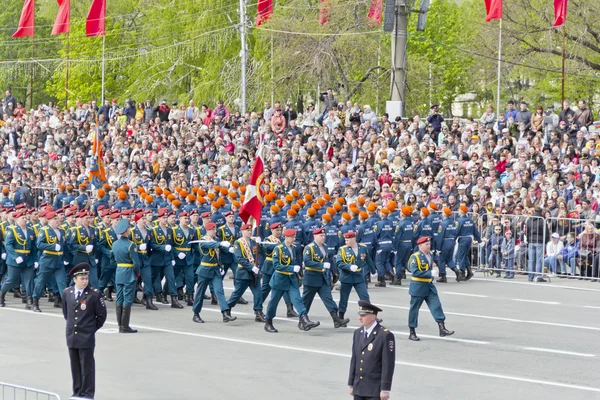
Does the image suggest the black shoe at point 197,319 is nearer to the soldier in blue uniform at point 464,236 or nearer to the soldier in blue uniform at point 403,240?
the soldier in blue uniform at point 403,240

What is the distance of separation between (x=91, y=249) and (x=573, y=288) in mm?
9422

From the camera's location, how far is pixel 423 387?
42.4 ft

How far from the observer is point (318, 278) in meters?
16.9

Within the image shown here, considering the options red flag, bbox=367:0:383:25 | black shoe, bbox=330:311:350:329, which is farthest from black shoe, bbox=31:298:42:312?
red flag, bbox=367:0:383:25

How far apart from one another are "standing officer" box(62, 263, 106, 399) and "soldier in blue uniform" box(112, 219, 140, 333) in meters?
4.32

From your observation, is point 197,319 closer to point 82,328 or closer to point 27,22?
point 82,328

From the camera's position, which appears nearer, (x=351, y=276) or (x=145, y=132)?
(x=351, y=276)

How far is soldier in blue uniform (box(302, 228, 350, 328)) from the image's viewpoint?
16.8 meters

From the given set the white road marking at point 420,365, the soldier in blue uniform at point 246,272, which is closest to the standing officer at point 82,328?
the white road marking at point 420,365

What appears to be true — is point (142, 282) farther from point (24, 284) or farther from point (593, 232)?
point (593, 232)

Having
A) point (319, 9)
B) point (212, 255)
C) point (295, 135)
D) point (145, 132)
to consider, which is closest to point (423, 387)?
point (212, 255)

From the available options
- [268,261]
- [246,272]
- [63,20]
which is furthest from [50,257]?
[63,20]

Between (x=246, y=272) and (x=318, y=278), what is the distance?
123cm

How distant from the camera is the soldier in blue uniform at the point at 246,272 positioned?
17.3m
